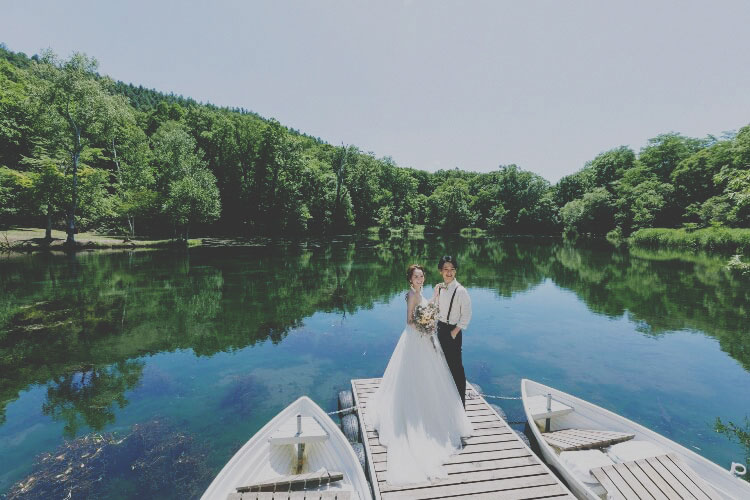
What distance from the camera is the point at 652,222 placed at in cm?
5941

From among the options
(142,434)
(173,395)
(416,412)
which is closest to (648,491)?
(416,412)

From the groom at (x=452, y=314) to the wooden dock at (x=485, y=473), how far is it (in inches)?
38.2

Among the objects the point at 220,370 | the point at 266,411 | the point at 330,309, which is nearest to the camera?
the point at 266,411

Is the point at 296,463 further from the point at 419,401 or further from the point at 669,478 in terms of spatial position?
the point at 669,478

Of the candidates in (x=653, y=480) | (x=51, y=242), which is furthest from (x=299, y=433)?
(x=51, y=242)

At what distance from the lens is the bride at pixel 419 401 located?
557 cm

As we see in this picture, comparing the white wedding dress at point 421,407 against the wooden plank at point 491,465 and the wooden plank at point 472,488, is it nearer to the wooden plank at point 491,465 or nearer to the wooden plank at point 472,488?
the wooden plank at point 491,465

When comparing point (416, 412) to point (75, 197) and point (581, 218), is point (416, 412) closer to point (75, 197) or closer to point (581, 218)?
point (75, 197)

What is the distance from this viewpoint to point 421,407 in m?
5.75

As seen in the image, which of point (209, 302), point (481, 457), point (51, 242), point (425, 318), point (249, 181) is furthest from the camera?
point (249, 181)

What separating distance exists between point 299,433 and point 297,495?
4.72 ft

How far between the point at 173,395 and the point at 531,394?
908 cm

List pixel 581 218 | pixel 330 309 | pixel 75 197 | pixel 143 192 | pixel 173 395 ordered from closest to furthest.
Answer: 1. pixel 173 395
2. pixel 330 309
3. pixel 75 197
4. pixel 143 192
5. pixel 581 218

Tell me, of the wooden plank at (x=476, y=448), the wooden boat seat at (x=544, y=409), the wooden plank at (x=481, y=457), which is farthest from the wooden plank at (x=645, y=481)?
the wooden boat seat at (x=544, y=409)
